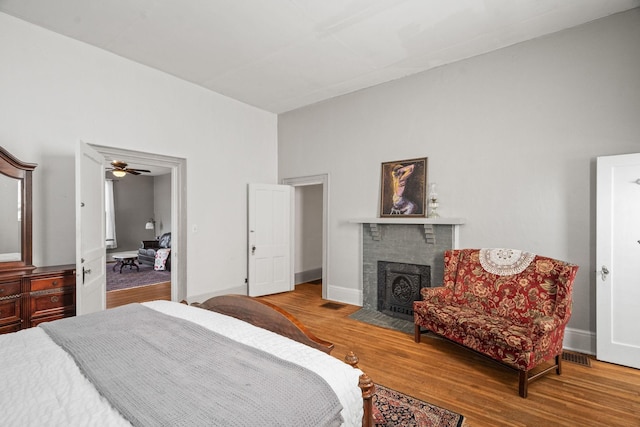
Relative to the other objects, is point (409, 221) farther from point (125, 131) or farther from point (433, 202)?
point (125, 131)

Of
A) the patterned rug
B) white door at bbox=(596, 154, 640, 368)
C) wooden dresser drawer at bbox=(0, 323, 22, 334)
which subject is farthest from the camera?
white door at bbox=(596, 154, 640, 368)

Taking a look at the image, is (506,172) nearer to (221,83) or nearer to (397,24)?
(397,24)

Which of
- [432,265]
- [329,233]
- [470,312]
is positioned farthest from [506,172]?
[329,233]

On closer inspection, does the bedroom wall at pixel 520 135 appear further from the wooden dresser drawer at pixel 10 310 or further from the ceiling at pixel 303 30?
the wooden dresser drawer at pixel 10 310

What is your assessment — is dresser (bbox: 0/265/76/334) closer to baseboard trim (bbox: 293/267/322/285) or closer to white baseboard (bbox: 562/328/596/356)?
baseboard trim (bbox: 293/267/322/285)

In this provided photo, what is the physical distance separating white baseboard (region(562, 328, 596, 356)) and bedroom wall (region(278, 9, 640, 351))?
0.04 ft

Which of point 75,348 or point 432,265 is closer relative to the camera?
point 75,348

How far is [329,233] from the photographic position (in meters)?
5.11

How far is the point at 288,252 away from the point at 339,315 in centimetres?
177

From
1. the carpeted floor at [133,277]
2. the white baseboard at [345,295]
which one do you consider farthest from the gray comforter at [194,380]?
the carpeted floor at [133,277]

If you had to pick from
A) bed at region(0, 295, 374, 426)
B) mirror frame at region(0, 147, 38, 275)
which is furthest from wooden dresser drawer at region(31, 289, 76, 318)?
bed at region(0, 295, 374, 426)

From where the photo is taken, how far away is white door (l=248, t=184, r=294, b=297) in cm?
525

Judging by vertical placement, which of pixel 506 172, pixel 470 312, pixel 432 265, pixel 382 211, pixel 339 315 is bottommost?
pixel 339 315

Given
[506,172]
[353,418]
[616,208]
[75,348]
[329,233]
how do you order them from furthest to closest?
[329,233] < [506,172] < [616,208] < [75,348] < [353,418]
